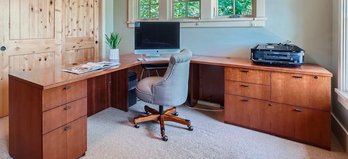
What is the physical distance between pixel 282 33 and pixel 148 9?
2.17 metres

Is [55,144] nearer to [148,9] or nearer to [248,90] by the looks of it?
[248,90]

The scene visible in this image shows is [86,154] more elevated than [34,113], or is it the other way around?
[34,113]

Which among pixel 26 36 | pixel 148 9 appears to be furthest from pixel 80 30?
pixel 148 9

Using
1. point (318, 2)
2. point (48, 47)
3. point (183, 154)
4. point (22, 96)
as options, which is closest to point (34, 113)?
point (22, 96)

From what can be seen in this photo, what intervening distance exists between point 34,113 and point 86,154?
62 centimetres

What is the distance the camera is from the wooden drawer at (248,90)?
104 inches

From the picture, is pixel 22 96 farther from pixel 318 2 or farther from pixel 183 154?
pixel 318 2

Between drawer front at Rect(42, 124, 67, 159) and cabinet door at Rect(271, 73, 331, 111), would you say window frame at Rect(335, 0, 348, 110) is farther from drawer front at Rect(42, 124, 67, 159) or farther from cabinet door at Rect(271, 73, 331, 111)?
drawer front at Rect(42, 124, 67, 159)

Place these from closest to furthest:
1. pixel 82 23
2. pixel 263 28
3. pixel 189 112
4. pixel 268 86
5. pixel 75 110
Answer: pixel 75 110 → pixel 268 86 → pixel 263 28 → pixel 189 112 → pixel 82 23

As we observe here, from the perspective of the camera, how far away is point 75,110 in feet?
6.62

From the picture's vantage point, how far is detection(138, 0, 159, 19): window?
13.3 ft

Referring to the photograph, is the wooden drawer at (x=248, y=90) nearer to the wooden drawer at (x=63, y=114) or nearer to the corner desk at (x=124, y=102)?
the corner desk at (x=124, y=102)

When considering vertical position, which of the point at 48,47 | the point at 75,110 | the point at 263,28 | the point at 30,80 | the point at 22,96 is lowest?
the point at 75,110

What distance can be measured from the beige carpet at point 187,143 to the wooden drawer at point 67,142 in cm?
15
